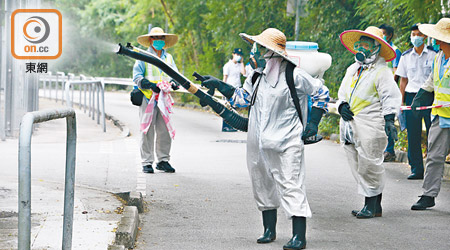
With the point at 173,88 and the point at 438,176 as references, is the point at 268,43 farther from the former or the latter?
the point at 173,88

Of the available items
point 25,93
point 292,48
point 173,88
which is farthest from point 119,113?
point 292,48

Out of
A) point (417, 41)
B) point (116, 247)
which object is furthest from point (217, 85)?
point (417, 41)

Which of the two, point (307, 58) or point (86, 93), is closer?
point (307, 58)

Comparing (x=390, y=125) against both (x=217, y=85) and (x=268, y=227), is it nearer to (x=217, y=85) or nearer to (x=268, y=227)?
(x=268, y=227)

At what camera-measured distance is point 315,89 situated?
671 cm

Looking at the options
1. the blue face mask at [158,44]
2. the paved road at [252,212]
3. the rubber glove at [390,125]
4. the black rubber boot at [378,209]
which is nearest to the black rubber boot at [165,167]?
the paved road at [252,212]

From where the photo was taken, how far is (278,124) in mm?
6672

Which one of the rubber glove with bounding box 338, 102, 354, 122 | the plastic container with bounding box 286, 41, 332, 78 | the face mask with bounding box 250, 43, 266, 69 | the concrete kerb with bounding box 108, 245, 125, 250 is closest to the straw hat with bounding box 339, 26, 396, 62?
the plastic container with bounding box 286, 41, 332, 78

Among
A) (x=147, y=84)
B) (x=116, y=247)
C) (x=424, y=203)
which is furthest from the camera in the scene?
(x=147, y=84)

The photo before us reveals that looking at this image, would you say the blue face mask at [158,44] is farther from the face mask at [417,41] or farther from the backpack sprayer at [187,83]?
the backpack sprayer at [187,83]

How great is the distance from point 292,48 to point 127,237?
121 inches

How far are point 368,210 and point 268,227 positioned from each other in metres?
1.71

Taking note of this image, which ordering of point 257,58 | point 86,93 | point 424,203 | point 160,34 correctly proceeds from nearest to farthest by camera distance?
point 257,58 → point 424,203 → point 160,34 → point 86,93

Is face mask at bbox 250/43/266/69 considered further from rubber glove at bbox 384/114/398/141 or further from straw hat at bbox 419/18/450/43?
straw hat at bbox 419/18/450/43
